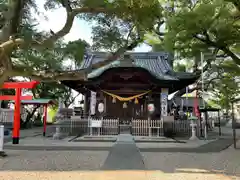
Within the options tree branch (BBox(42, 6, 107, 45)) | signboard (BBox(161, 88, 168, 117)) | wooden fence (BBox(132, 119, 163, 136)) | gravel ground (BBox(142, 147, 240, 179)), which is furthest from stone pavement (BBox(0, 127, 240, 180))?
signboard (BBox(161, 88, 168, 117))

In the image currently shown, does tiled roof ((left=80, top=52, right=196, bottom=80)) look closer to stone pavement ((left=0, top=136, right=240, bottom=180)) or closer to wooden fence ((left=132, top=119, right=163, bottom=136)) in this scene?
wooden fence ((left=132, top=119, right=163, bottom=136))

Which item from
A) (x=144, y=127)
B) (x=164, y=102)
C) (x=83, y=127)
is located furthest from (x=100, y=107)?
(x=164, y=102)

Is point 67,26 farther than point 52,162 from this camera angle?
No

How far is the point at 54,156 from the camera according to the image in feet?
27.7

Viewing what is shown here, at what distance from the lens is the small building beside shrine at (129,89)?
17.3 m

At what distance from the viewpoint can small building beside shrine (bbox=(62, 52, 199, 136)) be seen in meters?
17.3

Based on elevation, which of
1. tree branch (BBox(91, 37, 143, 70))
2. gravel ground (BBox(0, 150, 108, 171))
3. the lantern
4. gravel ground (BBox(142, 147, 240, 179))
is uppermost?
tree branch (BBox(91, 37, 143, 70))

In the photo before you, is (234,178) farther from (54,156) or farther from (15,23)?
(15,23)

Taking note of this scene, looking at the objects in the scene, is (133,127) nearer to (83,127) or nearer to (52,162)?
(83,127)

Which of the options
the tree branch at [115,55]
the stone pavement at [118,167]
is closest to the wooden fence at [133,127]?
the stone pavement at [118,167]

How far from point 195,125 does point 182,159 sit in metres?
8.53

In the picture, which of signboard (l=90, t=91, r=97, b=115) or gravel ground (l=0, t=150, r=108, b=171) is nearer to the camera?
gravel ground (l=0, t=150, r=108, b=171)

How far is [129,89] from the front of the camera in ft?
62.2

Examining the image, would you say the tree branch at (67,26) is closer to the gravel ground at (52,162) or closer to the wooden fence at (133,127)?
the gravel ground at (52,162)
